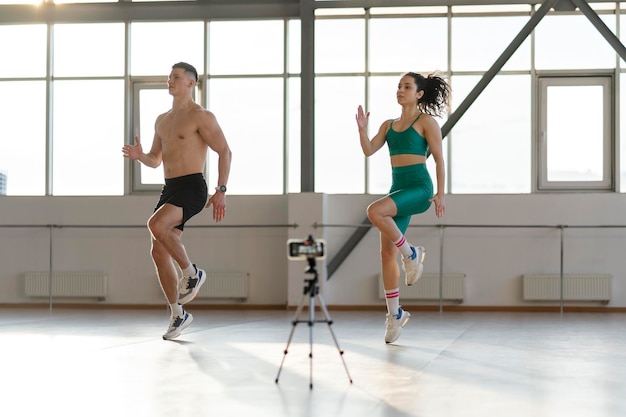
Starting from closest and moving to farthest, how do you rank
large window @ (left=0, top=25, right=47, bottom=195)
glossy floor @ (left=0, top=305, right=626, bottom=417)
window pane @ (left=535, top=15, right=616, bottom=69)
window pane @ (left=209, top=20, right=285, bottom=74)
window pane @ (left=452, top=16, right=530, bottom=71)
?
glossy floor @ (left=0, top=305, right=626, bottom=417), window pane @ (left=535, top=15, right=616, bottom=69), window pane @ (left=452, top=16, right=530, bottom=71), window pane @ (left=209, top=20, right=285, bottom=74), large window @ (left=0, top=25, right=47, bottom=195)

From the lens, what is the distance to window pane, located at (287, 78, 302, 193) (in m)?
11.2

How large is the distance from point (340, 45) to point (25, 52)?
3.94 meters

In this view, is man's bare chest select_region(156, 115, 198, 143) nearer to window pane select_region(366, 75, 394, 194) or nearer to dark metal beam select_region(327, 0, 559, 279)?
dark metal beam select_region(327, 0, 559, 279)

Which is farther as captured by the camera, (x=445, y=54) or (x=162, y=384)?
(x=445, y=54)

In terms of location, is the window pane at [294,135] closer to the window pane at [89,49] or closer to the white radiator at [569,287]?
the window pane at [89,49]

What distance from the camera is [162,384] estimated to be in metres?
3.76

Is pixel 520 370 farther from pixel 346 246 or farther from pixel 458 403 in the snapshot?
pixel 346 246

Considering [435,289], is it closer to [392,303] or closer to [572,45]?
[572,45]

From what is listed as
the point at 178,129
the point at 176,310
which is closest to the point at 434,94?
the point at 178,129

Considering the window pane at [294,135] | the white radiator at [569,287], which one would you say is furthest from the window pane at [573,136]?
the window pane at [294,135]

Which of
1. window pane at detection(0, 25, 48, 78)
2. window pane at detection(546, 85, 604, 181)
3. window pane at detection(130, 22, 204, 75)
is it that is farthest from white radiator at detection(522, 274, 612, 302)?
window pane at detection(0, 25, 48, 78)

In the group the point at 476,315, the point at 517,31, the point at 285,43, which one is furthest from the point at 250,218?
the point at 517,31

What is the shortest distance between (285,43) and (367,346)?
6395mm

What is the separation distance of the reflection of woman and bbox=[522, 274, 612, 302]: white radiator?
197 inches
